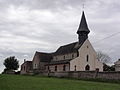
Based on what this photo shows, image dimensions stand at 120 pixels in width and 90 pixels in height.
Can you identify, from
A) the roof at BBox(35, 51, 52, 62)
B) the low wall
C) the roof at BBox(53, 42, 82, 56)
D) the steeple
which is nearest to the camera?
the low wall

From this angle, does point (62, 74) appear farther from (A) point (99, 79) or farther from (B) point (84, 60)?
(B) point (84, 60)

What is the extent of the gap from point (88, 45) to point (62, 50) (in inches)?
520

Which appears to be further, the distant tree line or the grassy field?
the distant tree line

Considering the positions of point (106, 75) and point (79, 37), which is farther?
point (79, 37)

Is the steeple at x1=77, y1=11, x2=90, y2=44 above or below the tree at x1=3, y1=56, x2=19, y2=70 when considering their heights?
above

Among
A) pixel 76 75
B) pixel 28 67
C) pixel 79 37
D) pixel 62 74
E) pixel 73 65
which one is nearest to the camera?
pixel 76 75

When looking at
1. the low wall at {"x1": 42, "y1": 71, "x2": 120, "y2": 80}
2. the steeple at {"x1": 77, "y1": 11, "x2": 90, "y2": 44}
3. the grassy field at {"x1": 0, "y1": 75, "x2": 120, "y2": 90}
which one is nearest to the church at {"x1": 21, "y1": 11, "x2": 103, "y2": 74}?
the steeple at {"x1": 77, "y1": 11, "x2": 90, "y2": 44}

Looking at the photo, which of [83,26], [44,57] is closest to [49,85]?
[83,26]

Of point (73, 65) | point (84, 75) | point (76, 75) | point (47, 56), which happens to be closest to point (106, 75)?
point (84, 75)

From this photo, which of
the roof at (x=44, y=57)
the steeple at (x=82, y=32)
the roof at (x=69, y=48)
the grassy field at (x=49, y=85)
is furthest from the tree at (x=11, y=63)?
the grassy field at (x=49, y=85)

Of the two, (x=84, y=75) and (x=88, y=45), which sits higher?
(x=88, y=45)

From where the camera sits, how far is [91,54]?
71.0m

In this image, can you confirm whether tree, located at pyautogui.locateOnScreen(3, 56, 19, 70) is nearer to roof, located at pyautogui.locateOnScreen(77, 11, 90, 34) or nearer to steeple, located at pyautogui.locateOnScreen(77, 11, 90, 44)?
steeple, located at pyautogui.locateOnScreen(77, 11, 90, 44)

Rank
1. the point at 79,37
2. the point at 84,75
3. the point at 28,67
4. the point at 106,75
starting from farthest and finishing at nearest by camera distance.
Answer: the point at 28,67 < the point at 79,37 < the point at 84,75 < the point at 106,75
